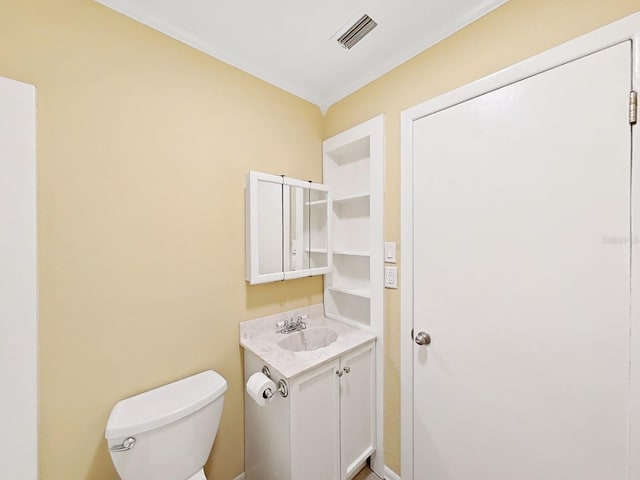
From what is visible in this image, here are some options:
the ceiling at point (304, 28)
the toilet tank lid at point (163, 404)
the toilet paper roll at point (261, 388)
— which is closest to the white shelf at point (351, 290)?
the toilet paper roll at point (261, 388)

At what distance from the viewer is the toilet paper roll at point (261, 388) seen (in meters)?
1.12

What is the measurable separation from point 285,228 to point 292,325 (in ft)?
2.14

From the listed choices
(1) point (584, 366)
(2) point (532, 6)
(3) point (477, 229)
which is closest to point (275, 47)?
(2) point (532, 6)

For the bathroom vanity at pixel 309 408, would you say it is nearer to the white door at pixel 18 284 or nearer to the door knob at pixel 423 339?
the door knob at pixel 423 339

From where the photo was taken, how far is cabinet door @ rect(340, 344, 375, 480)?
1.37m

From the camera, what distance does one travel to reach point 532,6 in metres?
0.98

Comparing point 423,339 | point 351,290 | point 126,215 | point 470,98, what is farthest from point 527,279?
point 126,215

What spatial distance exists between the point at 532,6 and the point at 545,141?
1.83 ft

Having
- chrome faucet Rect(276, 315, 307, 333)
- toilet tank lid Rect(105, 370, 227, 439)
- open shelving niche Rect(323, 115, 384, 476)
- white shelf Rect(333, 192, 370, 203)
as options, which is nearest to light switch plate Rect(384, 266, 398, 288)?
open shelving niche Rect(323, 115, 384, 476)

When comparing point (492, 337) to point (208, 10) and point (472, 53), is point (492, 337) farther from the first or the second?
point (208, 10)

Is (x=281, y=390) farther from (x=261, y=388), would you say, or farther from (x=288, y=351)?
(x=288, y=351)

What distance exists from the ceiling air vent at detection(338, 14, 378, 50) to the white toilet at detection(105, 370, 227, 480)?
1.89 m

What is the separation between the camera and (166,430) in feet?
3.34

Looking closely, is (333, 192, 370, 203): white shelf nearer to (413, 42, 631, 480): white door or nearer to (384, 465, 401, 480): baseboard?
(413, 42, 631, 480): white door
